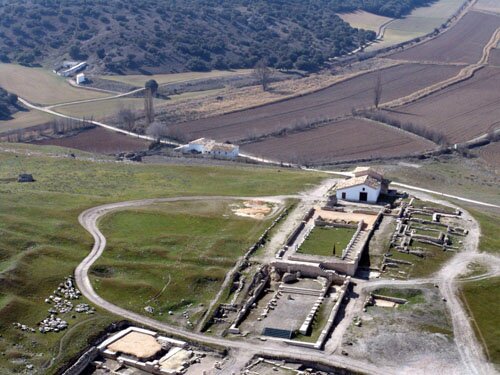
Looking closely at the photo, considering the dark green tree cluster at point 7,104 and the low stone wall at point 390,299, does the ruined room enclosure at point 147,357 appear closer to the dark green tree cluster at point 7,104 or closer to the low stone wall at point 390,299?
the low stone wall at point 390,299

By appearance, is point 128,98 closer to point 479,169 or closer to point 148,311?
point 479,169

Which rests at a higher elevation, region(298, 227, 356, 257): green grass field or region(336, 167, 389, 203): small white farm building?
region(336, 167, 389, 203): small white farm building

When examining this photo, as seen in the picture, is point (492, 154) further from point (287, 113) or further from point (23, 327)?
point (23, 327)

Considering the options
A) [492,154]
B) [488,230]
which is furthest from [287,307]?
[492,154]

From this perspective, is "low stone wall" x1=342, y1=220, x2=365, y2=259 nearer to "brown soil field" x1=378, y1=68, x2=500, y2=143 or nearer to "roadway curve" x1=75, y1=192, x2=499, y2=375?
"roadway curve" x1=75, y1=192, x2=499, y2=375

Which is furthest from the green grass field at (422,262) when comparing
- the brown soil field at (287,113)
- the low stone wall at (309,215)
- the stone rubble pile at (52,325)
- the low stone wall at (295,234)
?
the brown soil field at (287,113)

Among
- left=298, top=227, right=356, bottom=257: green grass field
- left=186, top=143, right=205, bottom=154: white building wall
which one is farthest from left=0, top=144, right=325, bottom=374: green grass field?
left=186, top=143, right=205, bottom=154: white building wall
